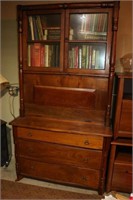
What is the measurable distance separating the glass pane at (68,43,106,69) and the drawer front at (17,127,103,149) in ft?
2.33

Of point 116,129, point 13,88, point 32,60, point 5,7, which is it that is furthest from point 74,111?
point 5,7

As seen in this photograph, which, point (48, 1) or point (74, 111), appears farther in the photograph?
point (48, 1)

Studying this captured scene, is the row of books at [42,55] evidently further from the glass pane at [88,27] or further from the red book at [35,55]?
the glass pane at [88,27]

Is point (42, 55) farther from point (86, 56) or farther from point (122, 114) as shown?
point (122, 114)

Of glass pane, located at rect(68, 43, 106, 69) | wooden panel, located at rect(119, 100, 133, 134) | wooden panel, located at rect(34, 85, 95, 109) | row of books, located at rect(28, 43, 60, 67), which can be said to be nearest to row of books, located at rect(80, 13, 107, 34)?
glass pane, located at rect(68, 43, 106, 69)

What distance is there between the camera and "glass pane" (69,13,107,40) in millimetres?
1613

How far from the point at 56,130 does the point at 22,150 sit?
0.51 metres

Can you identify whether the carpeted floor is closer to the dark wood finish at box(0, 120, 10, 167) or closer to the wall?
the dark wood finish at box(0, 120, 10, 167)

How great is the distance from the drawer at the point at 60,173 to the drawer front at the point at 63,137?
29cm

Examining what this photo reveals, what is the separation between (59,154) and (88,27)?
52.6 inches

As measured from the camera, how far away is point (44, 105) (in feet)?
6.17

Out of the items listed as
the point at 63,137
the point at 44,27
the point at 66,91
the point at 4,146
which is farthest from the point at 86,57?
the point at 4,146

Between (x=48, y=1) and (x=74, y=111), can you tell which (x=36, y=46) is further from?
(x=74, y=111)

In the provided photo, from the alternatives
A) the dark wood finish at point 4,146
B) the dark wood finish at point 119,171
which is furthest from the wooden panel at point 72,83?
the dark wood finish at point 4,146
